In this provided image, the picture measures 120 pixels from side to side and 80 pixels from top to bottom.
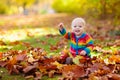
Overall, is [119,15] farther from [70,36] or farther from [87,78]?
[87,78]

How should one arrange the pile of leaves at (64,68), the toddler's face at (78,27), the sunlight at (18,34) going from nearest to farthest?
the pile of leaves at (64,68) < the toddler's face at (78,27) < the sunlight at (18,34)

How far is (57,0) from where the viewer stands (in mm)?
29938

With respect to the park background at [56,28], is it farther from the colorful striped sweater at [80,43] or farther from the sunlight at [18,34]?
the colorful striped sweater at [80,43]

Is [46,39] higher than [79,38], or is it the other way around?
[46,39]

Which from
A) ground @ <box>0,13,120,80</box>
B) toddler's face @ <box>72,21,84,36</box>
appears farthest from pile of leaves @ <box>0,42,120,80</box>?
toddler's face @ <box>72,21,84,36</box>

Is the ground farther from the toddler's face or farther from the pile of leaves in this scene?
the toddler's face

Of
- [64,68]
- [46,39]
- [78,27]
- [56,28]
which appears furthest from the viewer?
[56,28]

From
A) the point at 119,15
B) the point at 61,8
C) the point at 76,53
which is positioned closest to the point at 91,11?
the point at 119,15

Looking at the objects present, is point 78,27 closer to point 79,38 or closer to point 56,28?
point 79,38

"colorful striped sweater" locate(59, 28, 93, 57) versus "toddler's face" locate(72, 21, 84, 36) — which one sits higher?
"toddler's face" locate(72, 21, 84, 36)

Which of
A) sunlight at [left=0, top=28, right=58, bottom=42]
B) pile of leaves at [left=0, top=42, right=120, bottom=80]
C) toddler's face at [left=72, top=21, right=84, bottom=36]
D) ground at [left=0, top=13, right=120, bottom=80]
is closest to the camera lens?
pile of leaves at [left=0, top=42, right=120, bottom=80]

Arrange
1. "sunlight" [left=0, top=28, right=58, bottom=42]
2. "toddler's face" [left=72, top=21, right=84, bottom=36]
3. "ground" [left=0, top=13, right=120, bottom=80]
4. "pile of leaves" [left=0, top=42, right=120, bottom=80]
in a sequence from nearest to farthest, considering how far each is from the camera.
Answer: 1. "pile of leaves" [left=0, top=42, right=120, bottom=80]
2. "toddler's face" [left=72, top=21, right=84, bottom=36]
3. "ground" [left=0, top=13, right=120, bottom=80]
4. "sunlight" [left=0, top=28, right=58, bottom=42]

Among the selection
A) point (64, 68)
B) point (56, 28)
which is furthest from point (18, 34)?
point (64, 68)

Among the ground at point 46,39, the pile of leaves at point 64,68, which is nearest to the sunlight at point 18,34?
the ground at point 46,39
